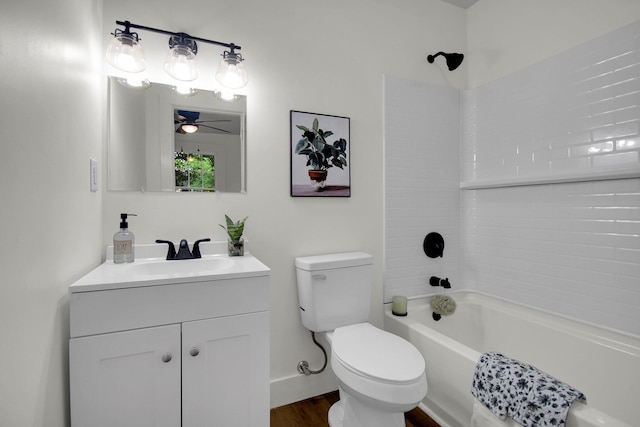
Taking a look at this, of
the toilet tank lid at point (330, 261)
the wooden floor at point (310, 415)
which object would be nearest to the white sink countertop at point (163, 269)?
the toilet tank lid at point (330, 261)

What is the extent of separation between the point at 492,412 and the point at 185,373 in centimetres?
119

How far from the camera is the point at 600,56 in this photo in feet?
5.30

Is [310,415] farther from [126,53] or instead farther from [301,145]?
[126,53]

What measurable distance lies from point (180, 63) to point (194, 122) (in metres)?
0.29

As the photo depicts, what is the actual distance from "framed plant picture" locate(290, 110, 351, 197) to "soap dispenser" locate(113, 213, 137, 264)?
0.86 metres

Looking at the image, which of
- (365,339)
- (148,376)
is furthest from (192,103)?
(365,339)

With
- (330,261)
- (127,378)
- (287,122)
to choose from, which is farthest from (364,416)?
(287,122)

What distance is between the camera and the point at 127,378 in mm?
1065

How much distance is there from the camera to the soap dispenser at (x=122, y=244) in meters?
1.41

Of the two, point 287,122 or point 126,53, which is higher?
point 126,53

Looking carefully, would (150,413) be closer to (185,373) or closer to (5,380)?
(185,373)

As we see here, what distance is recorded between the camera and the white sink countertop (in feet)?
3.46

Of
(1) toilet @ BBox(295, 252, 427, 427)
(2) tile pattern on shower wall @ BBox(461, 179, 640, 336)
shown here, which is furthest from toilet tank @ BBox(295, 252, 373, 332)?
(2) tile pattern on shower wall @ BBox(461, 179, 640, 336)

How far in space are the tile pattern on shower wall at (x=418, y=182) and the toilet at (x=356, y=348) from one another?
42 centimetres
